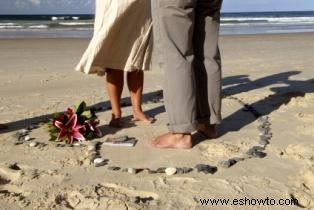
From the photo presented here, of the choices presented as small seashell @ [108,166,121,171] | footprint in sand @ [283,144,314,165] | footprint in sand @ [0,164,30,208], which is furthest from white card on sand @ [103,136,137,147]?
footprint in sand @ [283,144,314,165]

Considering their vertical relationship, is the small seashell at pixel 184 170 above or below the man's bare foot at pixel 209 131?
above

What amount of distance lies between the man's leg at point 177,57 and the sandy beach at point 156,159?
0.28 meters

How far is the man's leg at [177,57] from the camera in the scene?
139 inches

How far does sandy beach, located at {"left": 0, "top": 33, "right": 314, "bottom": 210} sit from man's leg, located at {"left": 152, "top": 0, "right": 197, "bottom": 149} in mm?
280

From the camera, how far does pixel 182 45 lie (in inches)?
141

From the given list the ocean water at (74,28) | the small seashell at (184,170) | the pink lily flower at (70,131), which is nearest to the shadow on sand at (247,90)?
the pink lily flower at (70,131)

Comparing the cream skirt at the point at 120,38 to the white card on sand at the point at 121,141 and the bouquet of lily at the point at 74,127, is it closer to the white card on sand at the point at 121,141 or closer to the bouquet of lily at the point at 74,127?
the bouquet of lily at the point at 74,127

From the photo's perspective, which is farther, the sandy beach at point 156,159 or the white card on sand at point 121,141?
the white card on sand at point 121,141

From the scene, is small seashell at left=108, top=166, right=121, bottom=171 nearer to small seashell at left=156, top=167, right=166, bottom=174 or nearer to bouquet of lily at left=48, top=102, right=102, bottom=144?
small seashell at left=156, top=167, right=166, bottom=174

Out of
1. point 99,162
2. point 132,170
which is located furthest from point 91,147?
point 132,170

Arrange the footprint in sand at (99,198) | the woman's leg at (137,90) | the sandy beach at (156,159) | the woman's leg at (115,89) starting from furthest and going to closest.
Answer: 1. the woman's leg at (137,90)
2. the woman's leg at (115,89)
3. the sandy beach at (156,159)
4. the footprint in sand at (99,198)

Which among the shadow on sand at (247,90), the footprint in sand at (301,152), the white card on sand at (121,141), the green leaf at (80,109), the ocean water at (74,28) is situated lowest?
the ocean water at (74,28)

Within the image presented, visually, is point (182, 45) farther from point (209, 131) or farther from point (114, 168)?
point (114, 168)

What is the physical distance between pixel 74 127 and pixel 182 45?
1125mm
